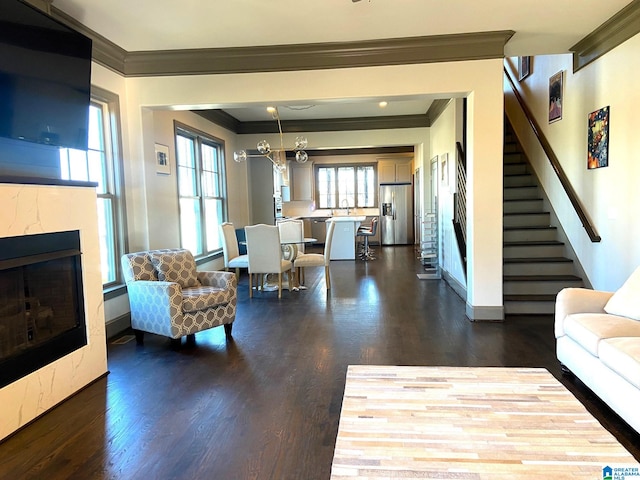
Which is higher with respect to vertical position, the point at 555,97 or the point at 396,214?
the point at 555,97

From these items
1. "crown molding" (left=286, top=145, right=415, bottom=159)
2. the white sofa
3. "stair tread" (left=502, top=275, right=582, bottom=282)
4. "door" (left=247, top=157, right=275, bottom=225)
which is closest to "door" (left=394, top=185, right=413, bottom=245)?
"crown molding" (left=286, top=145, right=415, bottom=159)

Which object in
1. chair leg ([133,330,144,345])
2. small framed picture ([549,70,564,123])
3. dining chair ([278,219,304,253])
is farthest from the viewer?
dining chair ([278,219,304,253])

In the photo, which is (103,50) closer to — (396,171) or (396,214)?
(396,171)

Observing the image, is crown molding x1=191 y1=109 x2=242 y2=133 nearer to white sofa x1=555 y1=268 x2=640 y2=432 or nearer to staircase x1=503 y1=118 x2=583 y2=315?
staircase x1=503 y1=118 x2=583 y2=315

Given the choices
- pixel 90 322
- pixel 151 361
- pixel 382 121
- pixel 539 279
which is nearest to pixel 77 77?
pixel 90 322

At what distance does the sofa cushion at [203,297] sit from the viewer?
373 centimetres

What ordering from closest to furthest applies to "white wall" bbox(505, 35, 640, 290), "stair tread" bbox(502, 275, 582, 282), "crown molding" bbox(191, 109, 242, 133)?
"white wall" bbox(505, 35, 640, 290) < "stair tread" bbox(502, 275, 582, 282) < "crown molding" bbox(191, 109, 242, 133)

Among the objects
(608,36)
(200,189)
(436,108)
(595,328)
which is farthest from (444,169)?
(595,328)

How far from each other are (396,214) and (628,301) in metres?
8.81

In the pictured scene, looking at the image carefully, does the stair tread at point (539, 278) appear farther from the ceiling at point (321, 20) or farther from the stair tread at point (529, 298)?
the ceiling at point (321, 20)

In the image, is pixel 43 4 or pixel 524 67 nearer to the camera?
pixel 43 4

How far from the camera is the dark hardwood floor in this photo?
82.7 inches

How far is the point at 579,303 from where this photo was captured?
117 inches

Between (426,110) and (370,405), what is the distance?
652cm
